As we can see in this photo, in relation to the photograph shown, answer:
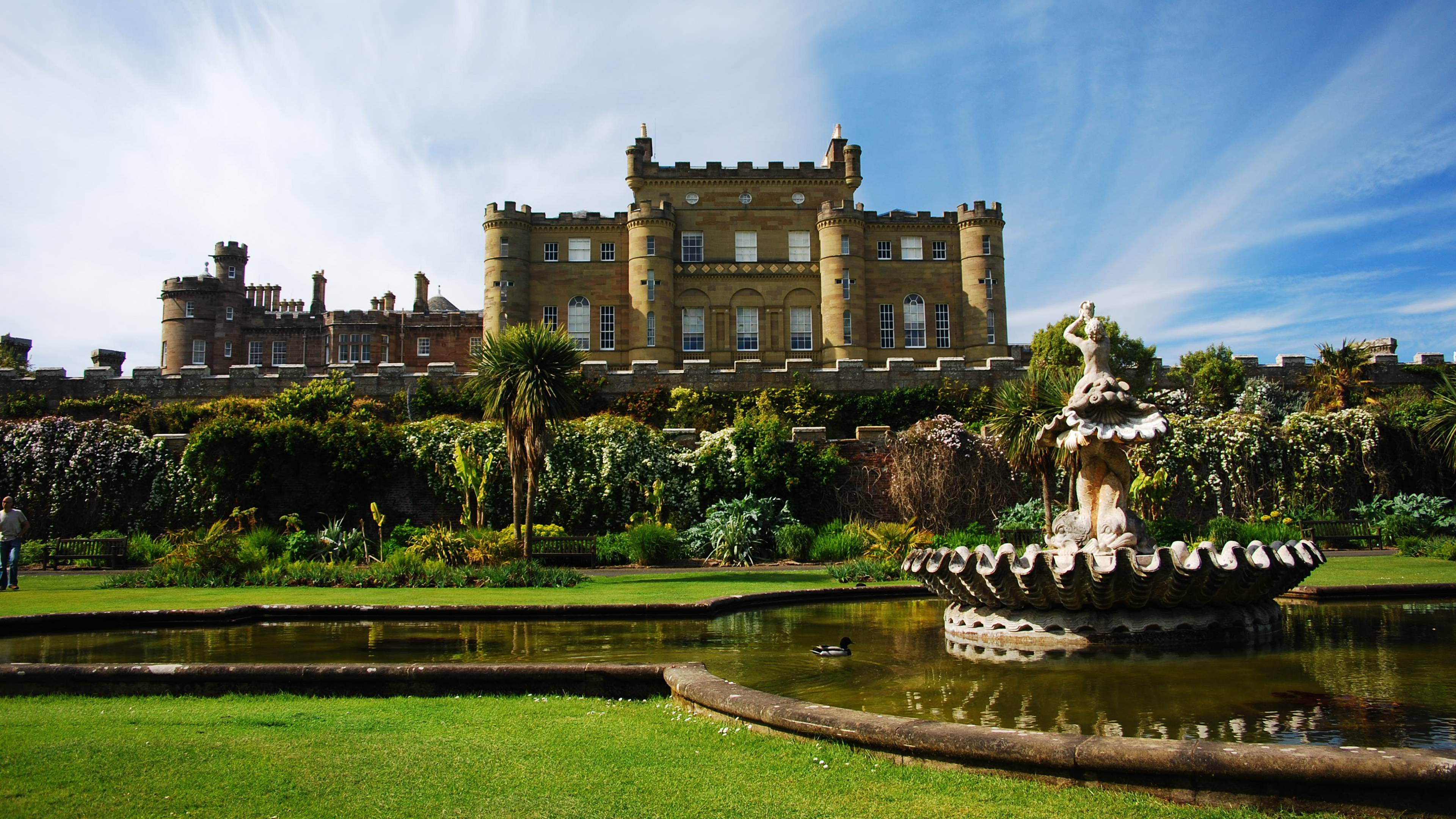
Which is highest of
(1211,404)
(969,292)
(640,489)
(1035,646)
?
(969,292)

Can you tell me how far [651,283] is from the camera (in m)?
42.3

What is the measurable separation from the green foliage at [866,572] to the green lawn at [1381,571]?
18.5ft

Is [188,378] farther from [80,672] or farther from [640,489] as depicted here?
[80,672]

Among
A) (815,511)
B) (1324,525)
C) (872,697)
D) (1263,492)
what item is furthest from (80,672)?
(1263,492)

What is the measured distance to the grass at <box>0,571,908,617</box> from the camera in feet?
38.7

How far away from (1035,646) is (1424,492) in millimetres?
22627

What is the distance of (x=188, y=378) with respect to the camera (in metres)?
31.6

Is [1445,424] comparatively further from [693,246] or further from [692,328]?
[693,246]

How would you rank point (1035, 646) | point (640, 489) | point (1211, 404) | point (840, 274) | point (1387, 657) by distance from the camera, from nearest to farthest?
point (1387, 657) < point (1035, 646) < point (640, 489) < point (1211, 404) < point (840, 274)

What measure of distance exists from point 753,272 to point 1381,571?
32.0 meters

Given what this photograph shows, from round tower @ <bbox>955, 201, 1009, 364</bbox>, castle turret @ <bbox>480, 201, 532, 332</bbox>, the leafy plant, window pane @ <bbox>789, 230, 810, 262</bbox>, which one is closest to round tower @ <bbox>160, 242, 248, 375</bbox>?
castle turret @ <bbox>480, 201, 532, 332</bbox>

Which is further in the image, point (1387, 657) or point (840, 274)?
point (840, 274)

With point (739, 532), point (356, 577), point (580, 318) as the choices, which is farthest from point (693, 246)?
point (356, 577)

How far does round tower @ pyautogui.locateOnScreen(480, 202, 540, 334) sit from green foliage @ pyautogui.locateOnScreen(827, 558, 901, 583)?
3012 centimetres
